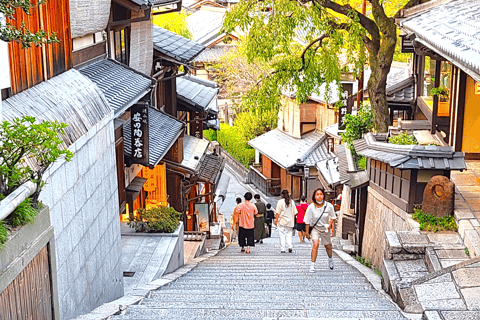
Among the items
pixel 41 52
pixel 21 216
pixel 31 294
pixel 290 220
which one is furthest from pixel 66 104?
pixel 290 220

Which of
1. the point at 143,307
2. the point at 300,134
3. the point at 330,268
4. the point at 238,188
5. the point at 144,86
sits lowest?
the point at 238,188

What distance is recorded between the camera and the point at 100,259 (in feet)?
27.6

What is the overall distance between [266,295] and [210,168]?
1499 centimetres

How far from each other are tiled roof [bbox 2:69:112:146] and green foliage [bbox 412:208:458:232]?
224 inches

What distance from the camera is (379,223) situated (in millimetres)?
13641

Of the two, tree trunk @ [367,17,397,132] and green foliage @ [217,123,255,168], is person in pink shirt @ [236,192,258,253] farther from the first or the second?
green foliage @ [217,123,255,168]

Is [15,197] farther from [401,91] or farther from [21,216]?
[401,91]

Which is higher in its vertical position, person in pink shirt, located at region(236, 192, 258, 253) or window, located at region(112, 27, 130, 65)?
window, located at region(112, 27, 130, 65)

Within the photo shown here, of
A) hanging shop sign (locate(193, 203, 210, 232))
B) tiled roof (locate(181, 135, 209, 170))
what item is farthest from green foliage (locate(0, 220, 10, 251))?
hanging shop sign (locate(193, 203, 210, 232))

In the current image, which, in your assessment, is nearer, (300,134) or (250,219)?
(250,219)

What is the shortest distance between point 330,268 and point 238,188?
27496 millimetres

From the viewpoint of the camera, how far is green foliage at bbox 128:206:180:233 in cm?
1340

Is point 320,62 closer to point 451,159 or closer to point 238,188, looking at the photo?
point 451,159

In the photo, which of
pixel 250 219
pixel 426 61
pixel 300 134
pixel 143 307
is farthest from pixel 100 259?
pixel 300 134
